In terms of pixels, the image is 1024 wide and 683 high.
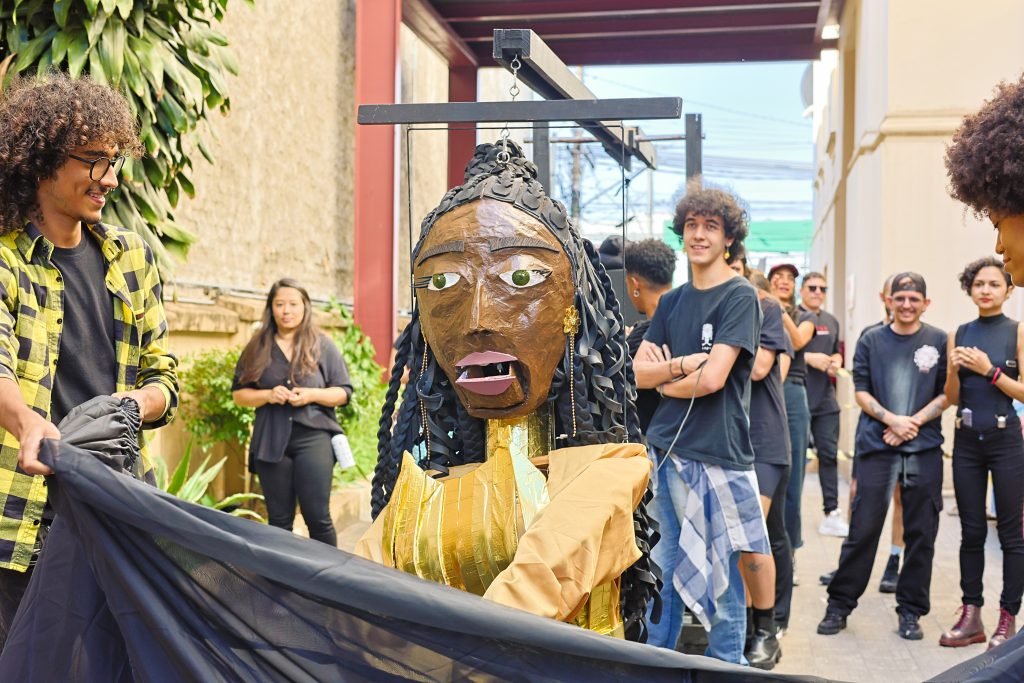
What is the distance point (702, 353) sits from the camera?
4309 millimetres

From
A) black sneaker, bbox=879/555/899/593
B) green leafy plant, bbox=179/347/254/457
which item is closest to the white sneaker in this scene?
black sneaker, bbox=879/555/899/593

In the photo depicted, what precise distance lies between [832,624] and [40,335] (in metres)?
4.32

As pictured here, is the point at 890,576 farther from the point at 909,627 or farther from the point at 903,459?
the point at 903,459

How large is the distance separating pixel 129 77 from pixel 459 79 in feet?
16.1

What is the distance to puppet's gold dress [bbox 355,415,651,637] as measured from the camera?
85.4 inches

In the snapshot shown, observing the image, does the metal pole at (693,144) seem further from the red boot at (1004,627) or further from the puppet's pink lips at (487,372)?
the puppet's pink lips at (487,372)

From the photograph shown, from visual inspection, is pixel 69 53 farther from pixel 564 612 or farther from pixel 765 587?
pixel 765 587

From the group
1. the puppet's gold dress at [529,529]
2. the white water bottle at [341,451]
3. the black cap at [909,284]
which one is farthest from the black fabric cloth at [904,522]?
the puppet's gold dress at [529,529]

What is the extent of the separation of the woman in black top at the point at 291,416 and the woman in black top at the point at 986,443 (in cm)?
332

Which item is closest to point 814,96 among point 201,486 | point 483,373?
point 201,486

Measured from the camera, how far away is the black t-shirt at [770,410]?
16.1 ft

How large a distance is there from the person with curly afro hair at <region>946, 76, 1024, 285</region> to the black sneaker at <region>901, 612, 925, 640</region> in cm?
377

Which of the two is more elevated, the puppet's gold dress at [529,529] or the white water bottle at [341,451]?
the puppet's gold dress at [529,529]

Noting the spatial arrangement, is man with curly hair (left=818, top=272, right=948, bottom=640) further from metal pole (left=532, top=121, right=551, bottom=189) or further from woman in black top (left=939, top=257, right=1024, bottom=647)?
metal pole (left=532, top=121, right=551, bottom=189)
